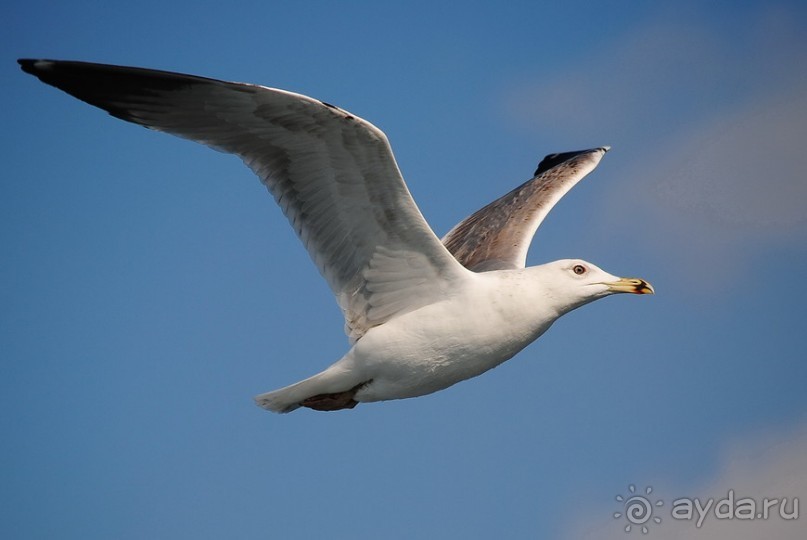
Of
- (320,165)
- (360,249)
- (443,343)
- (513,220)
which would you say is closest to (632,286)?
(443,343)

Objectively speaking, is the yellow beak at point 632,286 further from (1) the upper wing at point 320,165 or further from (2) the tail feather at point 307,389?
(2) the tail feather at point 307,389

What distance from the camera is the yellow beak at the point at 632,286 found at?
1008 centimetres

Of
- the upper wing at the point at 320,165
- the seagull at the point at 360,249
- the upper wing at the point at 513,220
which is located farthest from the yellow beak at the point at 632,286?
the upper wing at the point at 513,220

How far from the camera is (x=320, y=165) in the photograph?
9.25 meters

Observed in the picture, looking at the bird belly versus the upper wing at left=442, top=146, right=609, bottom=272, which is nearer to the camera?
the bird belly

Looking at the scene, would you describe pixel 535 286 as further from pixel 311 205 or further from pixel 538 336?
pixel 311 205

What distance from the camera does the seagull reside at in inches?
349

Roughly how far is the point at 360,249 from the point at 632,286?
2557 millimetres

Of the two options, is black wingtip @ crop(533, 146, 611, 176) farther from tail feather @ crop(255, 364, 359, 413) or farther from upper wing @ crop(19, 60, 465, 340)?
tail feather @ crop(255, 364, 359, 413)

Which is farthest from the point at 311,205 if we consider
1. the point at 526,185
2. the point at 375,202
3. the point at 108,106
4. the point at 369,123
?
the point at 526,185

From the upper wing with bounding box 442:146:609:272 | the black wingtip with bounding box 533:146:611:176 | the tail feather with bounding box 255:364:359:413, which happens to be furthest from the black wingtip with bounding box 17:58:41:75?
the black wingtip with bounding box 533:146:611:176

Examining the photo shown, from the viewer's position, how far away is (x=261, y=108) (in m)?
8.90

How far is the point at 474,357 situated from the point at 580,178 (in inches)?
191

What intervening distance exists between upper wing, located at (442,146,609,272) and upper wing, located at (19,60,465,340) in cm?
195
